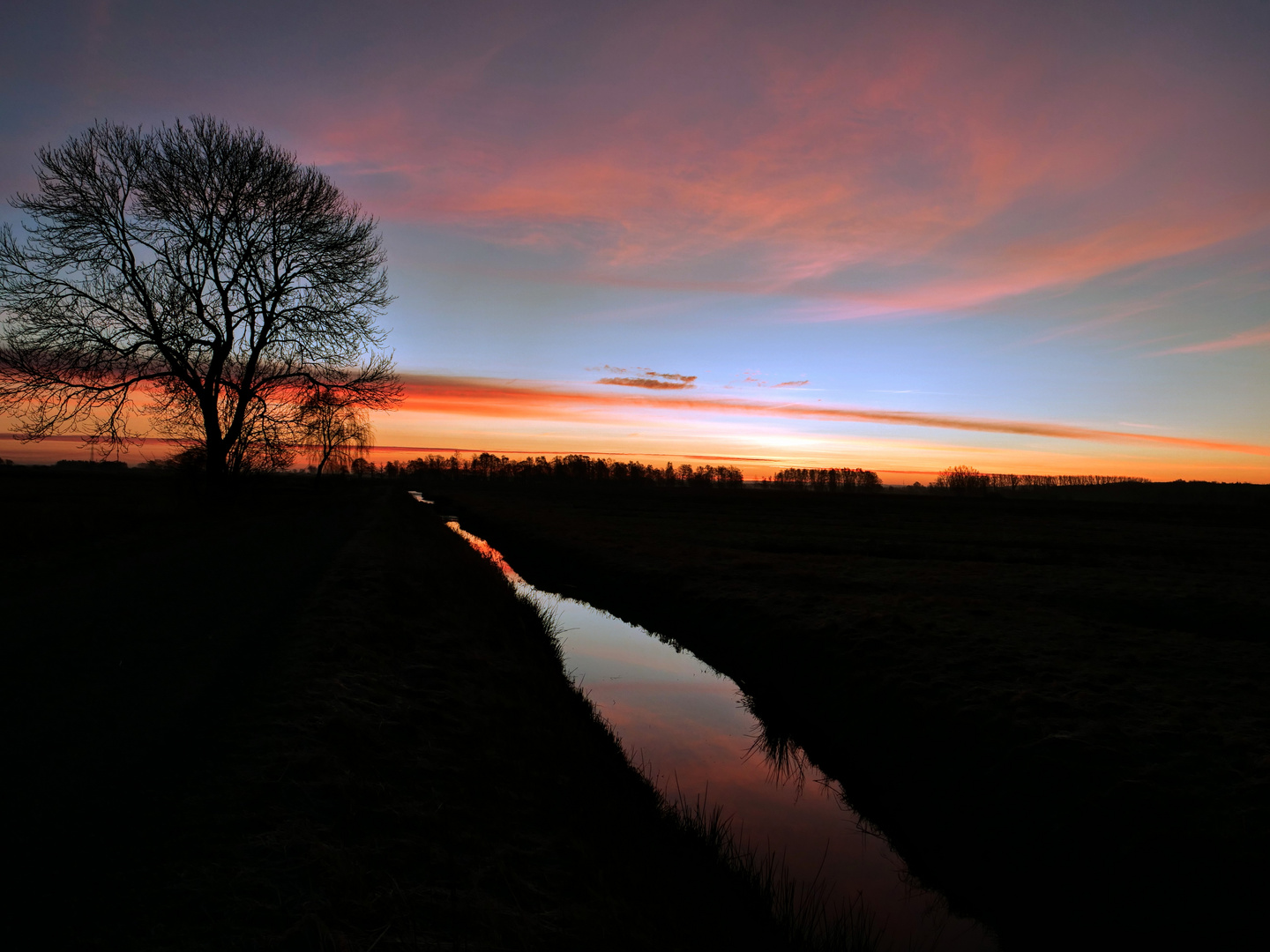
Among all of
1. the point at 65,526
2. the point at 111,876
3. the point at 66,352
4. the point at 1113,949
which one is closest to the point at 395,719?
the point at 111,876

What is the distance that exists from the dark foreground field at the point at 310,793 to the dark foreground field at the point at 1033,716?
289cm

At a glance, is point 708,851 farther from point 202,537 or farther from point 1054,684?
point 202,537

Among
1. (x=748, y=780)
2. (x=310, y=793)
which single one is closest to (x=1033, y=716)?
(x=748, y=780)

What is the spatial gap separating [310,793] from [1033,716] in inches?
315

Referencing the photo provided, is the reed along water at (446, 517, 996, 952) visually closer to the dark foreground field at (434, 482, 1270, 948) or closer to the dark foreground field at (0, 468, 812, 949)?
the dark foreground field at (434, 482, 1270, 948)

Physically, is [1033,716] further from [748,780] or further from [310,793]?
Answer: [310,793]

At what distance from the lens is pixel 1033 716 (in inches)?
298

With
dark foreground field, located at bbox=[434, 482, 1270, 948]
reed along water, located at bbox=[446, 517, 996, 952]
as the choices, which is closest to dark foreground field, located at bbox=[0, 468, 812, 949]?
reed along water, located at bbox=[446, 517, 996, 952]

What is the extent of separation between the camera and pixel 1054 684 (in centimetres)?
860

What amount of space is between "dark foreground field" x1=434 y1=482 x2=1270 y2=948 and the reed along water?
409 millimetres

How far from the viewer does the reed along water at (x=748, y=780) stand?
18.9ft

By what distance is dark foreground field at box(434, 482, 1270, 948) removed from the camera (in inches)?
207

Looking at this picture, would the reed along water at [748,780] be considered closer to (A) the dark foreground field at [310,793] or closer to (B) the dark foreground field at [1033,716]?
(B) the dark foreground field at [1033,716]

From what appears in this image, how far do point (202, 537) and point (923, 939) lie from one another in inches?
766
